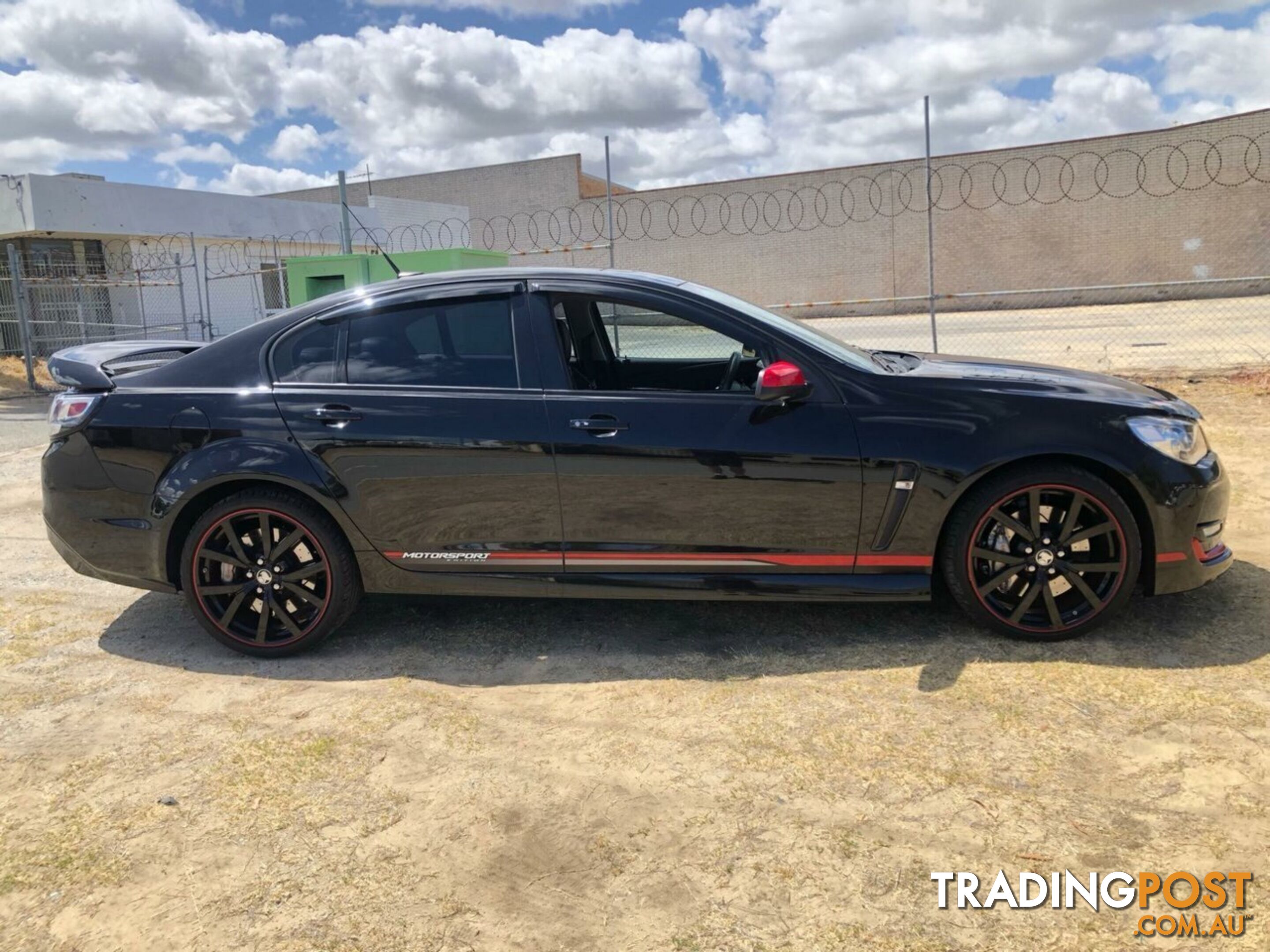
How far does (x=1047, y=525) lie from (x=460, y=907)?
2.66m

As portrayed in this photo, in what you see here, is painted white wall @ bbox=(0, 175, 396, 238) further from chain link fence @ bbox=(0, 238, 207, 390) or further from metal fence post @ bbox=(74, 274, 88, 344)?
metal fence post @ bbox=(74, 274, 88, 344)

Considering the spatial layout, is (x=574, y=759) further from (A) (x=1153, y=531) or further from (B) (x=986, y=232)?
(B) (x=986, y=232)

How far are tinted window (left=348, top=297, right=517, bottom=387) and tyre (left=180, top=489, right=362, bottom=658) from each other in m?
0.65

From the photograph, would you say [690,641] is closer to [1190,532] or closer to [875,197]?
[1190,532]

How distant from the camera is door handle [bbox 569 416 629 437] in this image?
12.7 ft

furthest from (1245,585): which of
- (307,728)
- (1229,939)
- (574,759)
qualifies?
(307,728)

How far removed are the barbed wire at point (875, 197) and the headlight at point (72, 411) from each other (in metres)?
22.6

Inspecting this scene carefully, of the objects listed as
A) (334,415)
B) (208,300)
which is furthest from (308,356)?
(208,300)

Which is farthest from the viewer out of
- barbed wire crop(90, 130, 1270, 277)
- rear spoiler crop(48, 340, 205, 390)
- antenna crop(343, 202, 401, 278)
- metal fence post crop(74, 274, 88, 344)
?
barbed wire crop(90, 130, 1270, 277)

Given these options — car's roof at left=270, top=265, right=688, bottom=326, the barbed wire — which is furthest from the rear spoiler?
the barbed wire

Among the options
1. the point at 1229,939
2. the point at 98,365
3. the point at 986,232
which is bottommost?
the point at 1229,939

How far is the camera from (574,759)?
10.6 feet

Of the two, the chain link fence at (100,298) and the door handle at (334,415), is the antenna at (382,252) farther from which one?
the chain link fence at (100,298)

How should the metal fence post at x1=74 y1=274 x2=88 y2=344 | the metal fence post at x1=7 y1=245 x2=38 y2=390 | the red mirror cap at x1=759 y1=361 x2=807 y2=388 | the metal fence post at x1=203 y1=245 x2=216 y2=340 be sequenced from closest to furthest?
1. the red mirror cap at x1=759 y1=361 x2=807 y2=388
2. the metal fence post at x1=7 y1=245 x2=38 y2=390
3. the metal fence post at x1=203 y1=245 x2=216 y2=340
4. the metal fence post at x1=74 y1=274 x2=88 y2=344
